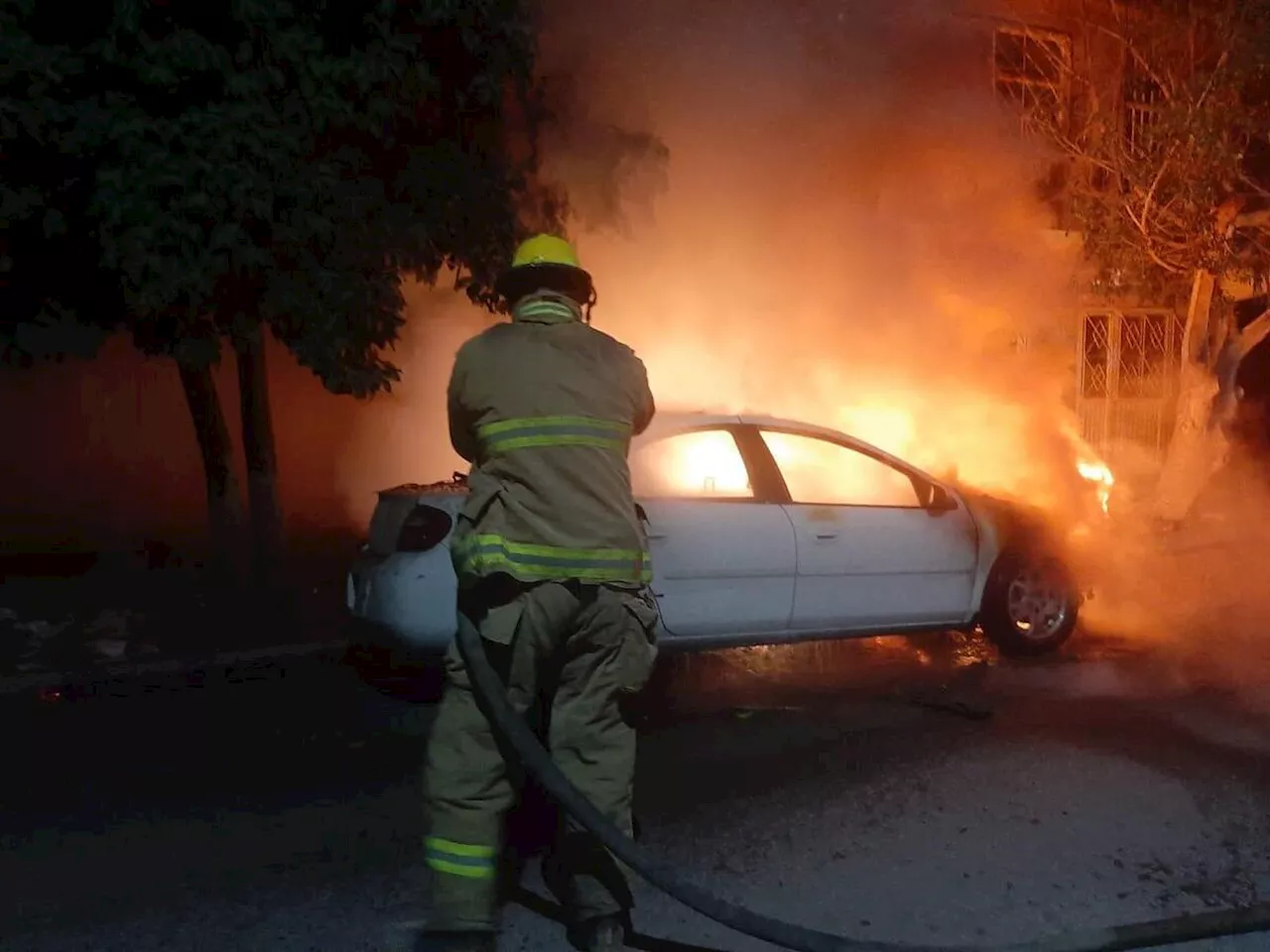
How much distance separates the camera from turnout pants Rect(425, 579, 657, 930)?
3121 mm

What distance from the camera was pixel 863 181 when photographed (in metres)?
10.6

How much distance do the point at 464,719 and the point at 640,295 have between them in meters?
7.02

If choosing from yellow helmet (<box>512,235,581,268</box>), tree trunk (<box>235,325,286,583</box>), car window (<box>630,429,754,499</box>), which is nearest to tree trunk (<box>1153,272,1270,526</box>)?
car window (<box>630,429,754,499</box>)

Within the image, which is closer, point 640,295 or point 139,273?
point 139,273

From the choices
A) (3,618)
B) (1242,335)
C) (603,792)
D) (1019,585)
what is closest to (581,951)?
(603,792)

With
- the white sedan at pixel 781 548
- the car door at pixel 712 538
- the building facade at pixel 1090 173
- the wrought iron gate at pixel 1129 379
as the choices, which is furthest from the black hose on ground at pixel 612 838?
the wrought iron gate at pixel 1129 379

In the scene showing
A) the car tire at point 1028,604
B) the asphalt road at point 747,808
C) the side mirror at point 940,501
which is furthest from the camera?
the car tire at point 1028,604

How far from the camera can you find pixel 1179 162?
10.0 meters

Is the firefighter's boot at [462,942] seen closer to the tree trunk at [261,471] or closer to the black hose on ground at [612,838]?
the black hose on ground at [612,838]

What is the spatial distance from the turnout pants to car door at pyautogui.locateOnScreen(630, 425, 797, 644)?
7.57ft

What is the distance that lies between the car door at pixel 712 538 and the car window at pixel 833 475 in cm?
25

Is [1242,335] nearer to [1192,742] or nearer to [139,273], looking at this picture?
[1192,742]

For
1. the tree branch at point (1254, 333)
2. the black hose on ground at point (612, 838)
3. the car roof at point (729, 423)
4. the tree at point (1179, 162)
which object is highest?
the tree at point (1179, 162)

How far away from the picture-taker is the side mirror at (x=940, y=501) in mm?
6535
